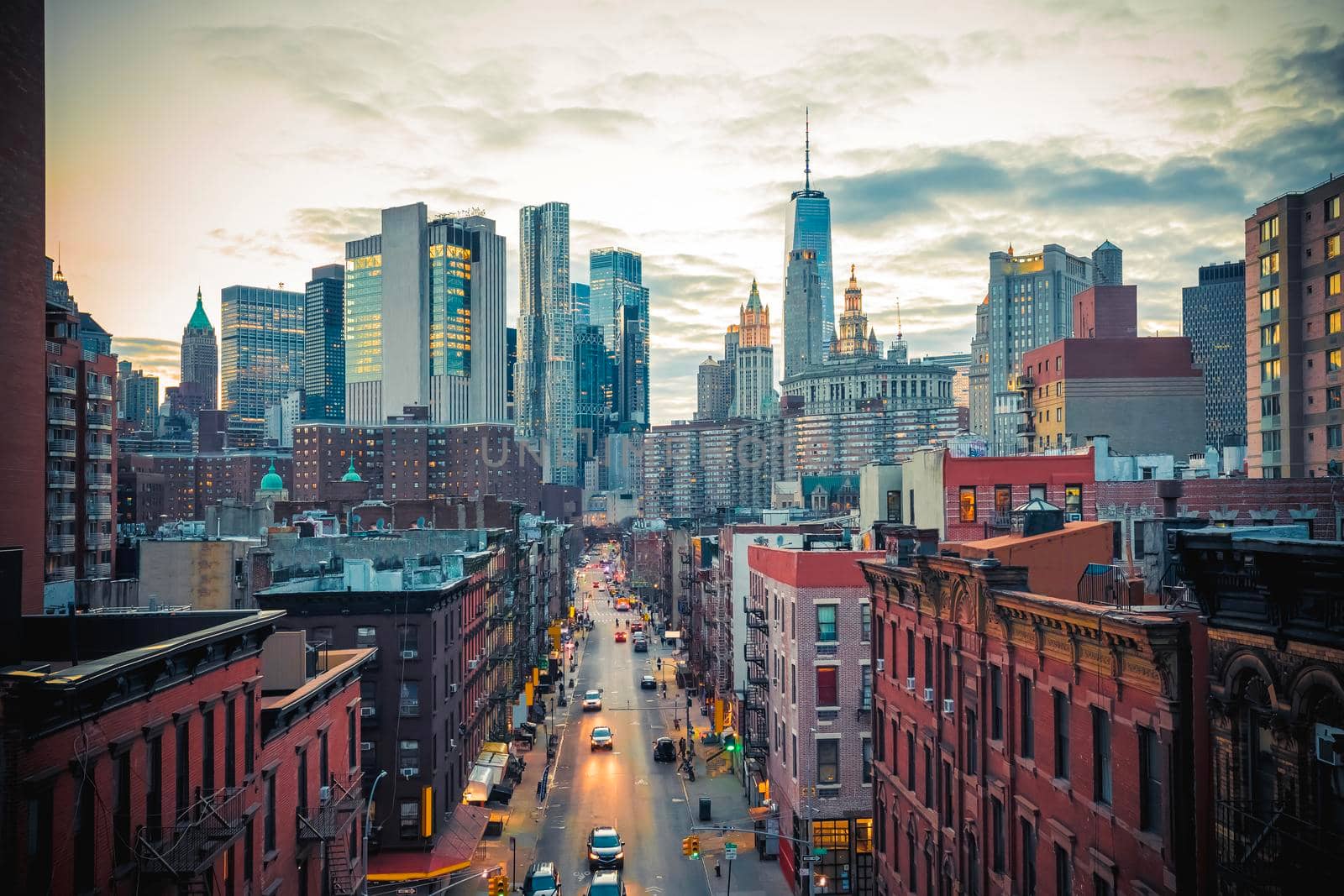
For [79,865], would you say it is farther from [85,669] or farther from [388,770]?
[388,770]

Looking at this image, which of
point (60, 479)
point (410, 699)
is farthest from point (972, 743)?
point (60, 479)

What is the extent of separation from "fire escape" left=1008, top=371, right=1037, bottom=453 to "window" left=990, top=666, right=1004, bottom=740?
6171 cm

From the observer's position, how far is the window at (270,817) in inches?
1141

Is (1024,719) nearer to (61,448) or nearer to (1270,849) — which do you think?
(1270,849)

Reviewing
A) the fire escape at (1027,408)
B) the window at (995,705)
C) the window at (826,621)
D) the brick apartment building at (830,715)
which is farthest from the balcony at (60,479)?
the fire escape at (1027,408)

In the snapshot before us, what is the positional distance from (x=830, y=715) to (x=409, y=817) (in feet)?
68.0

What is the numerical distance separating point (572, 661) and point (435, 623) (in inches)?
3227

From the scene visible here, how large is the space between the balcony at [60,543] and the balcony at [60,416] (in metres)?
7.81

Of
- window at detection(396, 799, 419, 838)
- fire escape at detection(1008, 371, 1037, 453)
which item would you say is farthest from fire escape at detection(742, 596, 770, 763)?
fire escape at detection(1008, 371, 1037, 453)

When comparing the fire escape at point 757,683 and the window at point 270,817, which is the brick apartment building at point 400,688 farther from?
the fire escape at point 757,683

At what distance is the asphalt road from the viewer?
53.8 m

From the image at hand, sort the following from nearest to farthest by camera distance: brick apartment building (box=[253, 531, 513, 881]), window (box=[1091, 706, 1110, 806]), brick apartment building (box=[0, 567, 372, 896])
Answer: brick apartment building (box=[0, 567, 372, 896])
window (box=[1091, 706, 1110, 806])
brick apartment building (box=[253, 531, 513, 881])

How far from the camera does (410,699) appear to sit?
168 feet

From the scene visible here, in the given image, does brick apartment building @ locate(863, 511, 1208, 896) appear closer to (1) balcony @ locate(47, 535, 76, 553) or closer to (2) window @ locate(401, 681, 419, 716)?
(2) window @ locate(401, 681, 419, 716)
